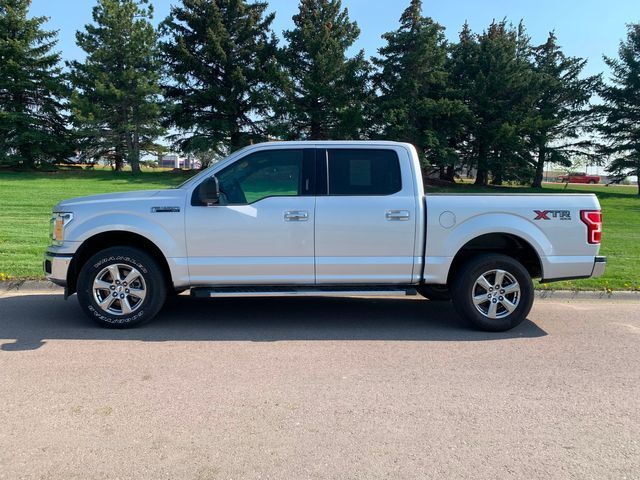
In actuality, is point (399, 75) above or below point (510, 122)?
A: above

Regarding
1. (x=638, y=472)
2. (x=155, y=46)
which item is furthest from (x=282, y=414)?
(x=155, y=46)

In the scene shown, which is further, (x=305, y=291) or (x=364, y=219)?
(x=305, y=291)

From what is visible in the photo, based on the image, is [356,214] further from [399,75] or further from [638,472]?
[399,75]

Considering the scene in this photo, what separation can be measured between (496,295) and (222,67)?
4079 centimetres

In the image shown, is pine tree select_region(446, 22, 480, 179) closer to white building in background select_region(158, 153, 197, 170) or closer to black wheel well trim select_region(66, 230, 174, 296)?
white building in background select_region(158, 153, 197, 170)

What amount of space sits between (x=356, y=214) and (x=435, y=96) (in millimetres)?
38532

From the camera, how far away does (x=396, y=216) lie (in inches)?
225

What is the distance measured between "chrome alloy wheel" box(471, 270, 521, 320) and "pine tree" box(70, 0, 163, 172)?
1521 inches

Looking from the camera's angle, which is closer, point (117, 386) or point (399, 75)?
point (117, 386)

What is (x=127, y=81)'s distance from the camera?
40469mm

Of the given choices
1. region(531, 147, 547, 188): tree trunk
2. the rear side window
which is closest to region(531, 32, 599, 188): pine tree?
region(531, 147, 547, 188): tree trunk

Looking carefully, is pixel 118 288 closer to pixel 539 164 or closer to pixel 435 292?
pixel 435 292

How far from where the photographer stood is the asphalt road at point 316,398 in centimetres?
316

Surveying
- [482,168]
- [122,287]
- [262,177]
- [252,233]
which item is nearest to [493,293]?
[252,233]
